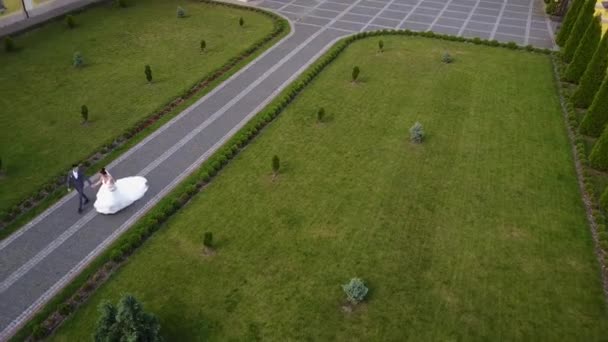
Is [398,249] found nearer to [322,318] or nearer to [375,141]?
[322,318]

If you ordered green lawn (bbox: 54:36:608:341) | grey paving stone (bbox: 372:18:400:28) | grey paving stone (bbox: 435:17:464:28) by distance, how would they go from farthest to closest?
grey paving stone (bbox: 435:17:464:28), grey paving stone (bbox: 372:18:400:28), green lawn (bbox: 54:36:608:341)

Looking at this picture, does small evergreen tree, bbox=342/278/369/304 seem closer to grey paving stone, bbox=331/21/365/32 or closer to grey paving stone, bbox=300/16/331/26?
grey paving stone, bbox=331/21/365/32

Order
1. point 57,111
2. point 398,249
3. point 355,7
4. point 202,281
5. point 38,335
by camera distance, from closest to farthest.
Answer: point 38,335 → point 202,281 → point 398,249 → point 57,111 → point 355,7

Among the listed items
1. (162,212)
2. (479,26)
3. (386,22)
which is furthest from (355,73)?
(479,26)

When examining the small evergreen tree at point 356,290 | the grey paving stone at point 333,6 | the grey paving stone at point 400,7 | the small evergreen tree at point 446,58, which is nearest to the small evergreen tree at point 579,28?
the small evergreen tree at point 446,58

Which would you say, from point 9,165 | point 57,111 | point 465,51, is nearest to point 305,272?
point 9,165

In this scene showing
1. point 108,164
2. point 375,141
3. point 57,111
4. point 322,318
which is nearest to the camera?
point 322,318

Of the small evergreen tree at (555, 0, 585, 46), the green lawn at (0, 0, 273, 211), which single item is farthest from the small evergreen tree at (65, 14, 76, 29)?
the small evergreen tree at (555, 0, 585, 46)
